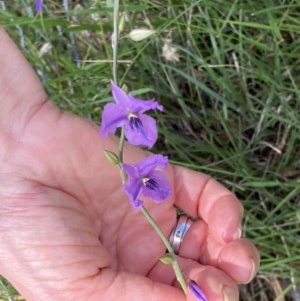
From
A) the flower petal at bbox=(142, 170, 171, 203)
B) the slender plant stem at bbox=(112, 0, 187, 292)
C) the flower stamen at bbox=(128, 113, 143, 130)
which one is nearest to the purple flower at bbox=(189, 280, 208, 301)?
the slender plant stem at bbox=(112, 0, 187, 292)

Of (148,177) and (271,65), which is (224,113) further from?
(148,177)

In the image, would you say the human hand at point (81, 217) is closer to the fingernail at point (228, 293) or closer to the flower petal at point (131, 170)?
the fingernail at point (228, 293)

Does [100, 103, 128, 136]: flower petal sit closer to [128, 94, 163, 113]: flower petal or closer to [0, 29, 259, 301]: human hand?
[128, 94, 163, 113]: flower petal

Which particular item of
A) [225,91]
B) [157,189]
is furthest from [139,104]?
[225,91]

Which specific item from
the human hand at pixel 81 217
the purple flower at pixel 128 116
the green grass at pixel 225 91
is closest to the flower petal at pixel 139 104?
the purple flower at pixel 128 116

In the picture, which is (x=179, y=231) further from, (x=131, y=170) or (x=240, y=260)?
(x=131, y=170)

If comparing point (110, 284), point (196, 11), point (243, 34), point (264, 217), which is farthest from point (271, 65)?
point (110, 284)
